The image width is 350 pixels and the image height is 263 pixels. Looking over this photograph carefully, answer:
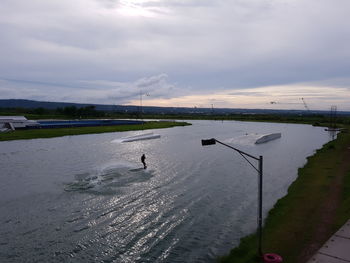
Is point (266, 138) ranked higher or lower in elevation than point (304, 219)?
higher

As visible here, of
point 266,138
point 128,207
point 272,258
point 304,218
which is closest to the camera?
point 272,258

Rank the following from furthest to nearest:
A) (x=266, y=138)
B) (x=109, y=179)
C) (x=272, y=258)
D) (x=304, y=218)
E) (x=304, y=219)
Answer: (x=266, y=138) → (x=109, y=179) → (x=304, y=218) → (x=304, y=219) → (x=272, y=258)

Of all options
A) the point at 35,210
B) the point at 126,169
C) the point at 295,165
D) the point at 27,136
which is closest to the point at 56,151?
the point at 126,169

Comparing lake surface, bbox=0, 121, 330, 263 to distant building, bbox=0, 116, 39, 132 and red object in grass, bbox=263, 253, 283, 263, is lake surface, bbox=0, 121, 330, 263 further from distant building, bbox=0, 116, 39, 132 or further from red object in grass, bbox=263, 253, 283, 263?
distant building, bbox=0, 116, 39, 132

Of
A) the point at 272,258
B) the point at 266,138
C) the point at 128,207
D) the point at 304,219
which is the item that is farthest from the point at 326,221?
the point at 266,138

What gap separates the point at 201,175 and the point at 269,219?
14.1 m

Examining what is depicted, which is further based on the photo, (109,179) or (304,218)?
(109,179)

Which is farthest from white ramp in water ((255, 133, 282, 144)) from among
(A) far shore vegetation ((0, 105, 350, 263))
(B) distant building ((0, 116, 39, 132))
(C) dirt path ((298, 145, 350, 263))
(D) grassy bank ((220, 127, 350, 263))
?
(B) distant building ((0, 116, 39, 132))

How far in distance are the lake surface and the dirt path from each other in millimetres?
3798

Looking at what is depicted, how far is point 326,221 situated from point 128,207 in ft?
43.6

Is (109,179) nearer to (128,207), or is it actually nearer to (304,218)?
(128,207)

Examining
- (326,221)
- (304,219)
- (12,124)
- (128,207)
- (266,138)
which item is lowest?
(128,207)

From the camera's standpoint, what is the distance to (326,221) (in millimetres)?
18781

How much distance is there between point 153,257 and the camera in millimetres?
15609
